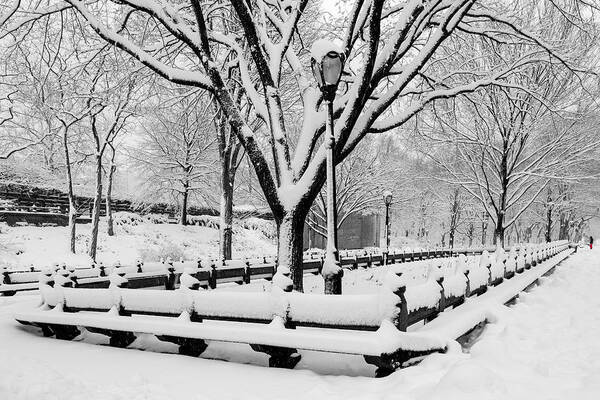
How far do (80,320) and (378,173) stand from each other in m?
22.4

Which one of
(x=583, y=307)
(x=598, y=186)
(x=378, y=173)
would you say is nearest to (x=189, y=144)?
(x=378, y=173)

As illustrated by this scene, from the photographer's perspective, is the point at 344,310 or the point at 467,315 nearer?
the point at 344,310

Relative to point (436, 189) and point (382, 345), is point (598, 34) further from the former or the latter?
point (436, 189)

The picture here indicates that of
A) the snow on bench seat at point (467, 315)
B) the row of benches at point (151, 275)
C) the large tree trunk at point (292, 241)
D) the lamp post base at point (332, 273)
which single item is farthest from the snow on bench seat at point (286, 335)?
the row of benches at point (151, 275)

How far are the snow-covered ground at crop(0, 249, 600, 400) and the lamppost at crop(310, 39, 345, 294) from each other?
2213 millimetres

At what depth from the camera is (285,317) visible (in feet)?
15.7

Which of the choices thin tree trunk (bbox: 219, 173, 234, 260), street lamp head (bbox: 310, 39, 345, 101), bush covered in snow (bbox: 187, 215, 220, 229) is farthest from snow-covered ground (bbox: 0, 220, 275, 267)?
street lamp head (bbox: 310, 39, 345, 101)

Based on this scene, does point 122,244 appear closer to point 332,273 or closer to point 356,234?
point 332,273

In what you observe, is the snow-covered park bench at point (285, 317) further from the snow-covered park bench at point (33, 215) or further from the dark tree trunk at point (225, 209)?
the snow-covered park bench at point (33, 215)

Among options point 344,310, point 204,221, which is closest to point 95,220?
point 204,221

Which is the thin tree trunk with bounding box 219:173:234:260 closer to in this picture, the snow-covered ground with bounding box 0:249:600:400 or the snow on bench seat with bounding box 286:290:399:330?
the snow-covered ground with bounding box 0:249:600:400

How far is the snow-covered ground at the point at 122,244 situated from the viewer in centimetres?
1995

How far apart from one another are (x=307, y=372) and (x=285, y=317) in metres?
0.66

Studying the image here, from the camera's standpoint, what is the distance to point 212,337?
4.94 meters
